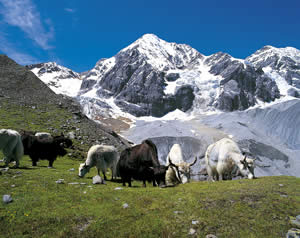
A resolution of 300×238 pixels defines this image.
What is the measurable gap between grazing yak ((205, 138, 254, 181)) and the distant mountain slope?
16.9 metres

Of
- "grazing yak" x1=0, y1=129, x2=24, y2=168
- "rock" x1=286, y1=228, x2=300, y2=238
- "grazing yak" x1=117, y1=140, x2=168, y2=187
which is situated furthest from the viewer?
"grazing yak" x1=0, y1=129, x2=24, y2=168

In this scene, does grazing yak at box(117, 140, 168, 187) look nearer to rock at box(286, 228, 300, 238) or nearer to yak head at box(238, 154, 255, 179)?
yak head at box(238, 154, 255, 179)

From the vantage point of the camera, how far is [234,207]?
23.6ft

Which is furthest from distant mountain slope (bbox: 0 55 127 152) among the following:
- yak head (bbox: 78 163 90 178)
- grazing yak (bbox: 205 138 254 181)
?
grazing yak (bbox: 205 138 254 181)

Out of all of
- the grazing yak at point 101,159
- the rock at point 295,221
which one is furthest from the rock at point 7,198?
the rock at point 295,221

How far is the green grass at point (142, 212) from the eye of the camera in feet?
19.4

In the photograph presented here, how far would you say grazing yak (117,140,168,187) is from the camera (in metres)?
11.8

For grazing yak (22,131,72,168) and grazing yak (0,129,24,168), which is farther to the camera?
grazing yak (22,131,72,168)

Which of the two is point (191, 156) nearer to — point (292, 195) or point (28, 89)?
point (28, 89)

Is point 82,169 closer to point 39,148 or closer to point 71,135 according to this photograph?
point 39,148

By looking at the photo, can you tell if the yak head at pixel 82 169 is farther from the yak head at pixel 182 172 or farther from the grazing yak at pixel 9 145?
the yak head at pixel 182 172

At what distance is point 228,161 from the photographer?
13.9 m

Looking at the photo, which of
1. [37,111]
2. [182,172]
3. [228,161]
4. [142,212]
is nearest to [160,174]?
[182,172]

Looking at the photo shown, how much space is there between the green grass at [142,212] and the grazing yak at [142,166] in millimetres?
2570
